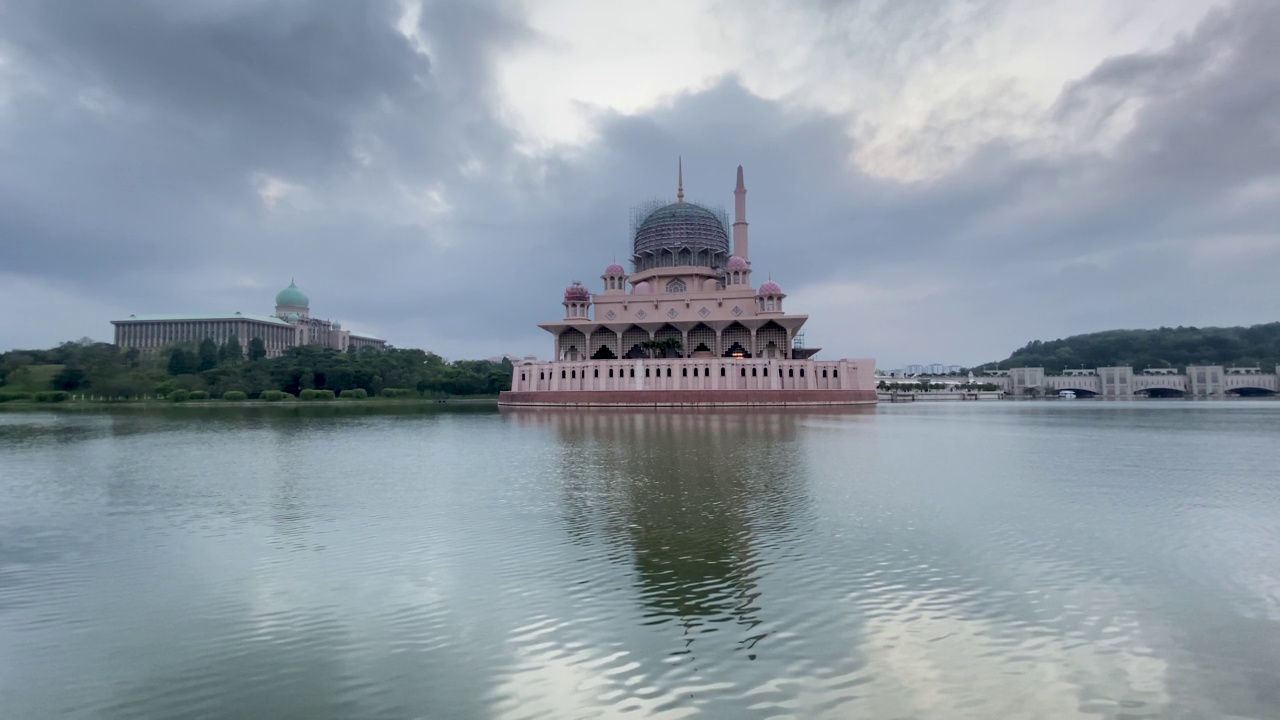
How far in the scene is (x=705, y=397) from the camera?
185 feet

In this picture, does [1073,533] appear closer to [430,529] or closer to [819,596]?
[819,596]

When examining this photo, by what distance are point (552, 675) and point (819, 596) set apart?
321 cm

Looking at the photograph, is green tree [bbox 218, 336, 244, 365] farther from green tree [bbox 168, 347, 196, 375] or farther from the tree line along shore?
green tree [bbox 168, 347, 196, 375]

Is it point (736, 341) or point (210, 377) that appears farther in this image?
point (210, 377)

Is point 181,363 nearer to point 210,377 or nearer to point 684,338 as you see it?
point 210,377

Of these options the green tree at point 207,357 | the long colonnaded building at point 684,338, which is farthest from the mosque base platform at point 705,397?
the green tree at point 207,357

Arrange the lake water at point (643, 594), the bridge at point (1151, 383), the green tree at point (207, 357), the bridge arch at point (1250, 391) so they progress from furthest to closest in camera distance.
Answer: the bridge at point (1151, 383), the bridge arch at point (1250, 391), the green tree at point (207, 357), the lake water at point (643, 594)

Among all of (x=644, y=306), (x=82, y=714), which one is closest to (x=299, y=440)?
(x=82, y=714)

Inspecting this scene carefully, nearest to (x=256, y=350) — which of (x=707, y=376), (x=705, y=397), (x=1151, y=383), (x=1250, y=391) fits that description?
(x=707, y=376)

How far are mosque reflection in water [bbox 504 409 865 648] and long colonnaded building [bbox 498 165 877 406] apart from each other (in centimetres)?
3407

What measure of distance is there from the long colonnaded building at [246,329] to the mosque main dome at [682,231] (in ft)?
201

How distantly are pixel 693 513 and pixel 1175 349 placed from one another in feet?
508

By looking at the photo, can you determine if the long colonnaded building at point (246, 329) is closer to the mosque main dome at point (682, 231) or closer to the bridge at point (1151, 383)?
the mosque main dome at point (682, 231)

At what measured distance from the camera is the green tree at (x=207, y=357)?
86.0 m
